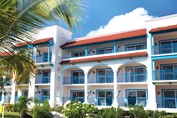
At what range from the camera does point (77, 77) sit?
3488 cm

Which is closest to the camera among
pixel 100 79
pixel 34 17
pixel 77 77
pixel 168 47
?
pixel 34 17

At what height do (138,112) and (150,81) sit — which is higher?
(150,81)

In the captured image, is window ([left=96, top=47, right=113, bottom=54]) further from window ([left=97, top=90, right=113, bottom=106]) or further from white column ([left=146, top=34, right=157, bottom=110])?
white column ([left=146, top=34, right=157, bottom=110])

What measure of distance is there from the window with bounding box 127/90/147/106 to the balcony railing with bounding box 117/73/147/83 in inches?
54.9

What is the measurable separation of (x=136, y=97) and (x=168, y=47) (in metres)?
6.84

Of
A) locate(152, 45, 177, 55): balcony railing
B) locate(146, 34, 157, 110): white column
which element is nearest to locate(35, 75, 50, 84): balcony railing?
locate(146, 34, 157, 110): white column

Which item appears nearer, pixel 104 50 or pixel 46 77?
pixel 104 50

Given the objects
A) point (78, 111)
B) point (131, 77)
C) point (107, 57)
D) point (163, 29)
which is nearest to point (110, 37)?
point (107, 57)

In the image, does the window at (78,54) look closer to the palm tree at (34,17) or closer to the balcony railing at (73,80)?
the balcony railing at (73,80)

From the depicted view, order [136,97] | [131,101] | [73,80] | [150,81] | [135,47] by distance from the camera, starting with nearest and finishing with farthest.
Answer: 1. [150,81]
2. [136,97]
3. [131,101]
4. [135,47]
5. [73,80]

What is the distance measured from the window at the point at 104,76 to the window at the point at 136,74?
2284 millimetres

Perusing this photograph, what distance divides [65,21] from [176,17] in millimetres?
25548

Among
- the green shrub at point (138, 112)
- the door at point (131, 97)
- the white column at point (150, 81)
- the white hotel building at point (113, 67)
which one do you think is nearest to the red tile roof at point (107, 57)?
the white hotel building at point (113, 67)

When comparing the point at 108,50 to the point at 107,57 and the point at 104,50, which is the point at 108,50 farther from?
the point at 107,57
